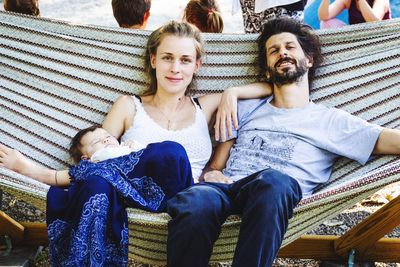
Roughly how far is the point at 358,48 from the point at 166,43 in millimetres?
758

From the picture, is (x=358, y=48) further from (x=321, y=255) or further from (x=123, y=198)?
(x=123, y=198)

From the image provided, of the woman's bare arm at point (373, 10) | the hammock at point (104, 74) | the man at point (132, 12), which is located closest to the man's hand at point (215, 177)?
the hammock at point (104, 74)

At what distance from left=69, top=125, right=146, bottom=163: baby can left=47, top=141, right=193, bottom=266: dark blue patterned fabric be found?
164mm

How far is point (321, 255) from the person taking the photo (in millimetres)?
2426

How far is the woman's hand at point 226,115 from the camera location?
7.42 feet

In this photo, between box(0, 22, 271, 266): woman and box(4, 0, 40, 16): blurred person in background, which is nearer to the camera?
box(0, 22, 271, 266): woman

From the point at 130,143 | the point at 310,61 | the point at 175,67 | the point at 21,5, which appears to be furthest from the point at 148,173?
the point at 21,5

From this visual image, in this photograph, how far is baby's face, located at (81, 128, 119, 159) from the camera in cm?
215

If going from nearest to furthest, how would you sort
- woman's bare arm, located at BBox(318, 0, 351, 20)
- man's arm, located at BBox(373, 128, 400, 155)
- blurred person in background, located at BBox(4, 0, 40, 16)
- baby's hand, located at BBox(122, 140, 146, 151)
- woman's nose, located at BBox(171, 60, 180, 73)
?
1. man's arm, located at BBox(373, 128, 400, 155)
2. baby's hand, located at BBox(122, 140, 146, 151)
3. woman's nose, located at BBox(171, 60, 180, 73)
4. blurred person in background, located at BBox(4, 0, 40, 16)
5. woman's bare arm, located at BBox(318, 0, 351, 20)

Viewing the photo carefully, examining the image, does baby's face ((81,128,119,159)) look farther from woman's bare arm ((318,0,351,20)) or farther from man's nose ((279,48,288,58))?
woman's bare arm ((318,0,351,20))

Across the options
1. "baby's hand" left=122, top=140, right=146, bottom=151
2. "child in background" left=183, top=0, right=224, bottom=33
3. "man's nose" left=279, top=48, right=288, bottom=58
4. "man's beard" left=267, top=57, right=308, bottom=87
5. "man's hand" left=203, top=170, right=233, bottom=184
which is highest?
"child in background" left=183, top=0, right=224, bottom=33

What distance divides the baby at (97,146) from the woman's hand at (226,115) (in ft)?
0.99

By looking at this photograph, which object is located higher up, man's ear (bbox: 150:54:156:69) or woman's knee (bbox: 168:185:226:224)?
man's ear (bbox: 150:54:156:69)

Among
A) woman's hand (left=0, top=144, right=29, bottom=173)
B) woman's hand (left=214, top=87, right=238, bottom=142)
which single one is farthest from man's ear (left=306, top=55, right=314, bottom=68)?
woman's hand (left=0, top=144, right=29, bottom=173)
